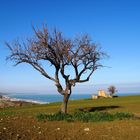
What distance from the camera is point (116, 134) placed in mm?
15508

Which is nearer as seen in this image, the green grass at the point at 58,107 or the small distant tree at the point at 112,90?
the green grass at the point at 58,107

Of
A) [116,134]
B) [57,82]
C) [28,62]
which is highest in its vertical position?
[28,62]

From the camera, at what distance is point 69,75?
31.8 meters

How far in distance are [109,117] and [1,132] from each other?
8.42 m

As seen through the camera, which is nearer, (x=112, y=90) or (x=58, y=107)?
(x=58, y=107)

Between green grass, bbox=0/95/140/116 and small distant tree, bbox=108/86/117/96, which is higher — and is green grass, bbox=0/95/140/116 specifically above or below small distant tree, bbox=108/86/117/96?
below

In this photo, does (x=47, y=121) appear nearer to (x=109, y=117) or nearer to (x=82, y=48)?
(x=109, y=117)

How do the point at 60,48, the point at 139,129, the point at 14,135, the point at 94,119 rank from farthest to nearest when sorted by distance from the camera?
the point at 60,48
the point at 94,119
the point at 139,129
the point at 14,135

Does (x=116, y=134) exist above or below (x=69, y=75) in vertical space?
Answer: below

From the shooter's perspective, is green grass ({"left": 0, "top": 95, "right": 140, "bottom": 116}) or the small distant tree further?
the small distant tree

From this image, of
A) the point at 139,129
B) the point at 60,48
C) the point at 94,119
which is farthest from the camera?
the point at 60,48

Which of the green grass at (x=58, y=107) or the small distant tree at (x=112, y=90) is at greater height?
the small distant tree at (x=112, y=90)

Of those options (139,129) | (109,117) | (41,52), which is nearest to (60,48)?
(41,52)

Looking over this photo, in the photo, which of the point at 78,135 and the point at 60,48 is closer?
the point at 78,135
